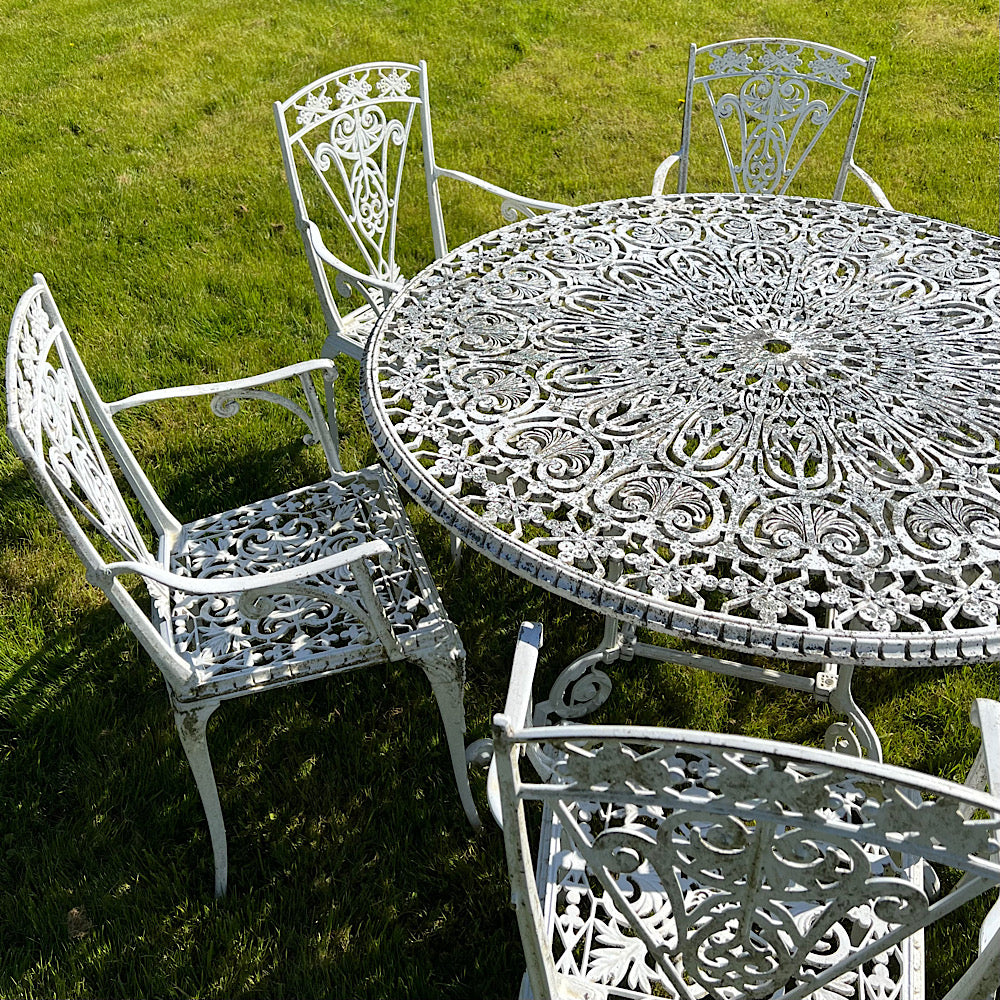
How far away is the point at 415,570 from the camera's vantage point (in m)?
2.21

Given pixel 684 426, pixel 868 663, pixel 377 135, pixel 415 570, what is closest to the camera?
pixel 868 663

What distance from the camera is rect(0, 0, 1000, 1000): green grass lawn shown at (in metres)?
2.14

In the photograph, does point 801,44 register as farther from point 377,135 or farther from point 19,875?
point 19,875

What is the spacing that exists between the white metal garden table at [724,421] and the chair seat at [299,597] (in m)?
0.30

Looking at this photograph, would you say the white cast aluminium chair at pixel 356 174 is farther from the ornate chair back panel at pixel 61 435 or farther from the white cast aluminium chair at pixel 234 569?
the ornate chair back panel at pixel 61 435

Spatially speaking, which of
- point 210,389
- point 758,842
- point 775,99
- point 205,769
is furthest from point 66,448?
point 775,99

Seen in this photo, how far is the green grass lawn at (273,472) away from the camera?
2139 millimetres

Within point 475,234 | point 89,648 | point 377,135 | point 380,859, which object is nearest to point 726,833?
point 380,859

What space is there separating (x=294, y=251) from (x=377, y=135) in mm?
1703

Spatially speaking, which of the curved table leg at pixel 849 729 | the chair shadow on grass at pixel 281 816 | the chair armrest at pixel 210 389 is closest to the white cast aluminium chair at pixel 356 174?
the chair armrest at pixel 210 389

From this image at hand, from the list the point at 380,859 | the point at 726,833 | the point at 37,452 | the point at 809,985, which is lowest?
the point at 380,859

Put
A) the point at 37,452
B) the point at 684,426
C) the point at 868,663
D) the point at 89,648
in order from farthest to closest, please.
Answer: the point at 89,648 < the point at 684,426 < the point at 37,452 < the point at 868,663

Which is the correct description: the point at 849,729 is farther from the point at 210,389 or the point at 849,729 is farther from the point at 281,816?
the point at 210,389

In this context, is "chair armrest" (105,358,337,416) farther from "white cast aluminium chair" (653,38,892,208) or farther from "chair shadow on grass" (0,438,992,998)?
"white cast aluminium chair" (653,38,892,208)
